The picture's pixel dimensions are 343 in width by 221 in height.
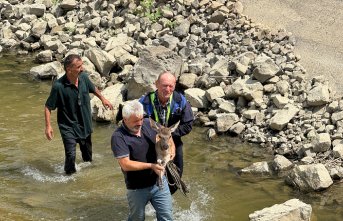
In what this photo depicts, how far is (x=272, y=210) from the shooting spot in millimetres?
7215

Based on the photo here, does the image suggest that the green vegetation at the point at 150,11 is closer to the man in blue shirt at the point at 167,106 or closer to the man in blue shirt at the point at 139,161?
the man in blue shirt at the point at 167,106

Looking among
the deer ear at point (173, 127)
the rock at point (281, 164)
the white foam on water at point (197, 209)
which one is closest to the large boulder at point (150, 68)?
the rock at point (281, 164)

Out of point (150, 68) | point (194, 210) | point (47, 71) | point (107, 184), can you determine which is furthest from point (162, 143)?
point (47, 71)

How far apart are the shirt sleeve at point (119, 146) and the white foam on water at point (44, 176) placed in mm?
3431

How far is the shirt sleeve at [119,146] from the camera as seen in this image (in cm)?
578

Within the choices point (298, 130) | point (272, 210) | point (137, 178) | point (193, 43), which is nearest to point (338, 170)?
point (298, 130)

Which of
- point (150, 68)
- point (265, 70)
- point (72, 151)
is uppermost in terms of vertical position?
point (265, 70)

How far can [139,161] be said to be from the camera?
5.93 m

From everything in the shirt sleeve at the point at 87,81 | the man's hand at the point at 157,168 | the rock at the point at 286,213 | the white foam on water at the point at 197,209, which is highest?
the man's hand at the point at 157,168

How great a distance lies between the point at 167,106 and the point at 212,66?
21.0 ft

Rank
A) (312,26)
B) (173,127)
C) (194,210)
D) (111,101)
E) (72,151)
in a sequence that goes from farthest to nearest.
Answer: (312,26)
(111,101)
(72,151)
(194,210)
(173,127)

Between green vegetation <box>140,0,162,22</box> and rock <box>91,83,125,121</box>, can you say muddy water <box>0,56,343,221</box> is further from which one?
green vegetation <box>140,0,162,22</box>

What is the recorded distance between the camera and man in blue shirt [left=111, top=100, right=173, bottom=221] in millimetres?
5773

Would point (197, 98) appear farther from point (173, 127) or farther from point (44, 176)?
point (173, 127)
